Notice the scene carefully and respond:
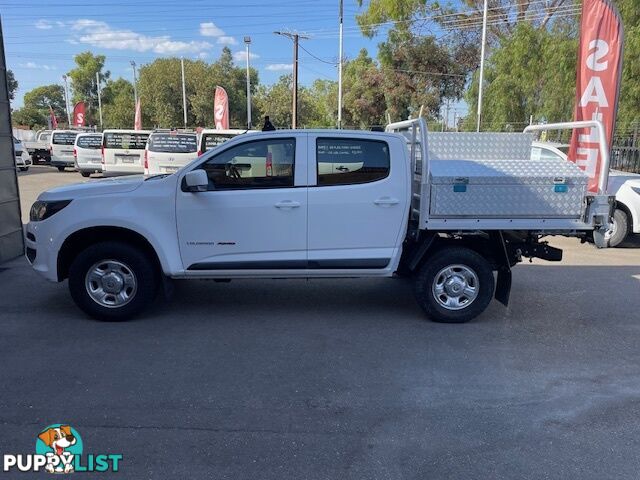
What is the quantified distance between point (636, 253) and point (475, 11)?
30095 millimetres

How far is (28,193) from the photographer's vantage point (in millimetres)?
16297

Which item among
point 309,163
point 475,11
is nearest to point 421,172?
point 309,163

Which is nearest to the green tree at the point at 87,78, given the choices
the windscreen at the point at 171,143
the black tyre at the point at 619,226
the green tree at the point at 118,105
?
the green tree at the point at 118,105

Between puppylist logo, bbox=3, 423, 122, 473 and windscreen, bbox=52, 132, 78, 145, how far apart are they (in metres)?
23.7

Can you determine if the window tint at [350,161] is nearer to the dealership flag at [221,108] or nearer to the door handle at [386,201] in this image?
the door handle at [386,201]

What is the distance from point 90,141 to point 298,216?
59.6 ft

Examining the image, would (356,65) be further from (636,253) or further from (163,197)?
(163,197)

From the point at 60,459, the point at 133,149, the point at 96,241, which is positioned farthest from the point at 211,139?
the point at 60,459

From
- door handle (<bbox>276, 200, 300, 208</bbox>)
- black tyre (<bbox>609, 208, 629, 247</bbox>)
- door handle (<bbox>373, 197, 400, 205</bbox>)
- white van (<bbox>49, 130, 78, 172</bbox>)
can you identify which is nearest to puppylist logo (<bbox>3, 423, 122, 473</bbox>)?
door handle (<bbox>276, 200, 300, 208</bbox>)

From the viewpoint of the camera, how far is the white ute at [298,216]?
536 centimetres

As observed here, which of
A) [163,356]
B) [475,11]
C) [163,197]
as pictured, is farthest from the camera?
[475,11]

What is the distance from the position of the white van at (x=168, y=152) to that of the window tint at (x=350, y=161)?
10042 mm

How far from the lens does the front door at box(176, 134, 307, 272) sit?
5379mm

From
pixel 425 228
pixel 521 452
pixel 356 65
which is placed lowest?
pixel 521 452
